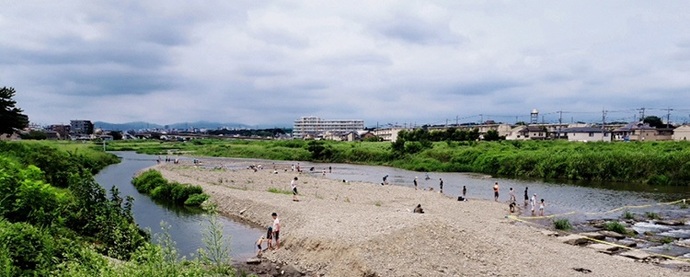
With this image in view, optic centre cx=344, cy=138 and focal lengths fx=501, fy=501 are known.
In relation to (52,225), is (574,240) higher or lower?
lower

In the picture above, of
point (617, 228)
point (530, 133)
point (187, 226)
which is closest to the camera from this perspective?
point (617, 228)

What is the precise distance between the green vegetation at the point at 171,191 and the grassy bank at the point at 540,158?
4220 cm

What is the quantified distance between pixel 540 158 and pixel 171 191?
1948 inches

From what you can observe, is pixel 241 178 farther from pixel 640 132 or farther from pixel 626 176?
pixel 640 132

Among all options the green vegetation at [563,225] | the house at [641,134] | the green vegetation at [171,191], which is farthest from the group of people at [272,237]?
the house at [641,134]

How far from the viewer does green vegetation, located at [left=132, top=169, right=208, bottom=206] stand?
4378 centimetres

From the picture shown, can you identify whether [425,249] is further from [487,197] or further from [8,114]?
[8,114]

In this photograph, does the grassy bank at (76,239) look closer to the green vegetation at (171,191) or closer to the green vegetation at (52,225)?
the green vegetation at (52,225)

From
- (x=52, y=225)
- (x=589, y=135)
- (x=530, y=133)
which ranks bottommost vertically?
(x=52, y=225)

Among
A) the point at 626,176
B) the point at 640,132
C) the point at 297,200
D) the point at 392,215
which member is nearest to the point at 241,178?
the point at 297,200

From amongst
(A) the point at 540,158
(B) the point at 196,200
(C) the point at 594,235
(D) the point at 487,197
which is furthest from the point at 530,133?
(C) the point at 594,235

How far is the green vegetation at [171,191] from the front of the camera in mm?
43781

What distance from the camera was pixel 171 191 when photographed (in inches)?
1861

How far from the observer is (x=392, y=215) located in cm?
2698
